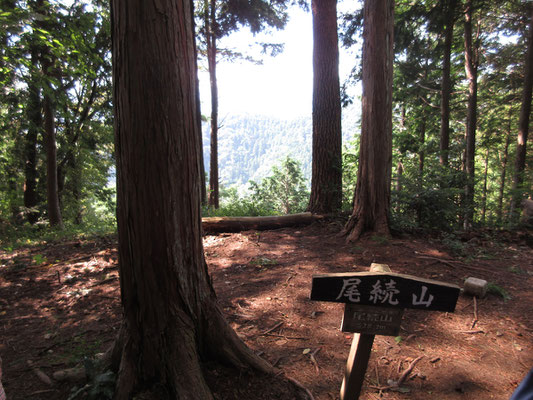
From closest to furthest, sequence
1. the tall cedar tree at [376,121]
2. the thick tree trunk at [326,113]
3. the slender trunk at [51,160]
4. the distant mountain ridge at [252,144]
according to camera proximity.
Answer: the tall cedar tree at [376,121], the thick tree trunk at [326,113], the slender trunk at [51,160], the distant mountain ridge at [252,144]

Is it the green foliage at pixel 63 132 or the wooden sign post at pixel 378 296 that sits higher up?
the green foliage at pixel 63 132

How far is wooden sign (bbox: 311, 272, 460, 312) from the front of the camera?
1.80 m

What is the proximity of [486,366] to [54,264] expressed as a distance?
624cm

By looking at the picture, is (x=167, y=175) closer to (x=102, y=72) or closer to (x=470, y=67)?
(x=102, y=72)

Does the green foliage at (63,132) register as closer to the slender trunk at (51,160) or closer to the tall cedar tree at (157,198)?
the slender trunk at (51,160)

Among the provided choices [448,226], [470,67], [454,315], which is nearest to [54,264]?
[454,315]

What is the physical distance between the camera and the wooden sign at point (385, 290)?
1.80 metres

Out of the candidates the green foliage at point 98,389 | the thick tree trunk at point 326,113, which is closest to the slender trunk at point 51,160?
the thick tree trunk at point 326,113

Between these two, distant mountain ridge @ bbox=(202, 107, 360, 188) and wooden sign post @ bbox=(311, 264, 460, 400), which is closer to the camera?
wooden sign post @ bbox=(311, 264, 460, 400)

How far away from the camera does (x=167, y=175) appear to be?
6.22 ft

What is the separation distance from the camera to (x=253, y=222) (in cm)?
705

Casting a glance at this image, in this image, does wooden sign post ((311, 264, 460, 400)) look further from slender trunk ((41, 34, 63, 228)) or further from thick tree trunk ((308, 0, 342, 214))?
slender trunk ((41, 34, 63, 228))

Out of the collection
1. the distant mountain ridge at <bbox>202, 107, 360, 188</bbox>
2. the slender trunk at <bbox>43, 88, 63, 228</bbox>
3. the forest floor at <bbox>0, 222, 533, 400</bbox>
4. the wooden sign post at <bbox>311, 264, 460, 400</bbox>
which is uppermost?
the distant mountain ridge at <bbox>202, 107, 360, 188</bbox>

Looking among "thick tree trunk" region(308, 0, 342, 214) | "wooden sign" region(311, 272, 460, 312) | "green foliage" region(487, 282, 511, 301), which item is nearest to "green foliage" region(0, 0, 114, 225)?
"thick tree trunk" region(308, 0, 342, 214)
